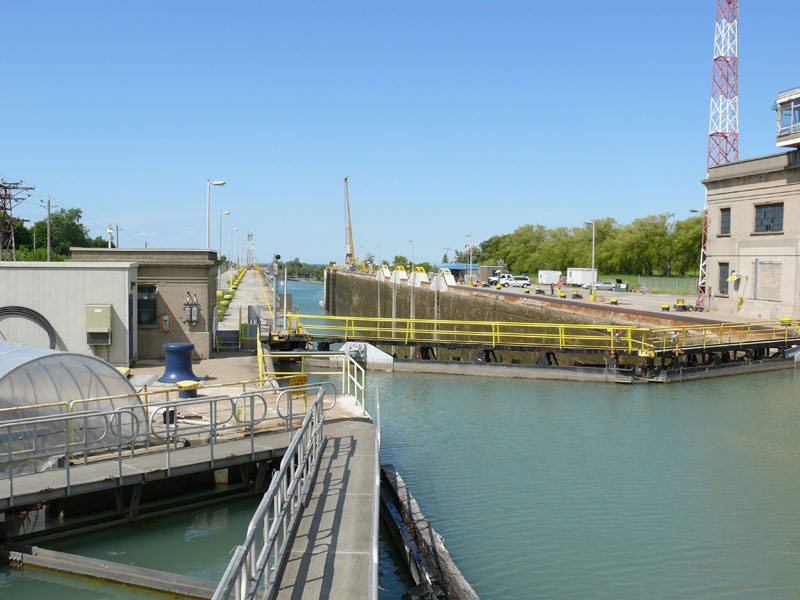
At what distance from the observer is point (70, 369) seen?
12.3 meters

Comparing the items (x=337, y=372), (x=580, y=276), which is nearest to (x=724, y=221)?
(x=337, y=372)

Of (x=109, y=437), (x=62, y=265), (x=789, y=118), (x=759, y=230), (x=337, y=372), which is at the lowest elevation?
(x=109, y=437)

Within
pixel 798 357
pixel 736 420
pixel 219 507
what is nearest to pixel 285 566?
pixel 219 507

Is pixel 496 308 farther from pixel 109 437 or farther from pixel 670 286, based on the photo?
pixel 109 437

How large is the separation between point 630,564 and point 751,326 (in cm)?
2657

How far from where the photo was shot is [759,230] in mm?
39000

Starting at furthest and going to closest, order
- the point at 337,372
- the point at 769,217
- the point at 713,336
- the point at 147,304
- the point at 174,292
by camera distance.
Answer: the point at 769,217 < the point at 713,336 < the point at 174,292 < the point at 147,304 < the point at 337,372

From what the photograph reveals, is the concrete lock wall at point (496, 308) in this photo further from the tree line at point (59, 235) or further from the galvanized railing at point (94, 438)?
the tree line at point (59, 235)

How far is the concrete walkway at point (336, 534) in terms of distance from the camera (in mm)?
7344

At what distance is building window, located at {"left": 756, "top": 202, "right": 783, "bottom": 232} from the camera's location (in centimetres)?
3762

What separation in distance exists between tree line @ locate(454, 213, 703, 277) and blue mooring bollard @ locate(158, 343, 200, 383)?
245 ft

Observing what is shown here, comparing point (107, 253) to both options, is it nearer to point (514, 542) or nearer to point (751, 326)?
point (514, 542)

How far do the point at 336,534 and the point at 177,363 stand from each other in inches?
466

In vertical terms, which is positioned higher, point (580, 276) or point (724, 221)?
point (724, 221)
